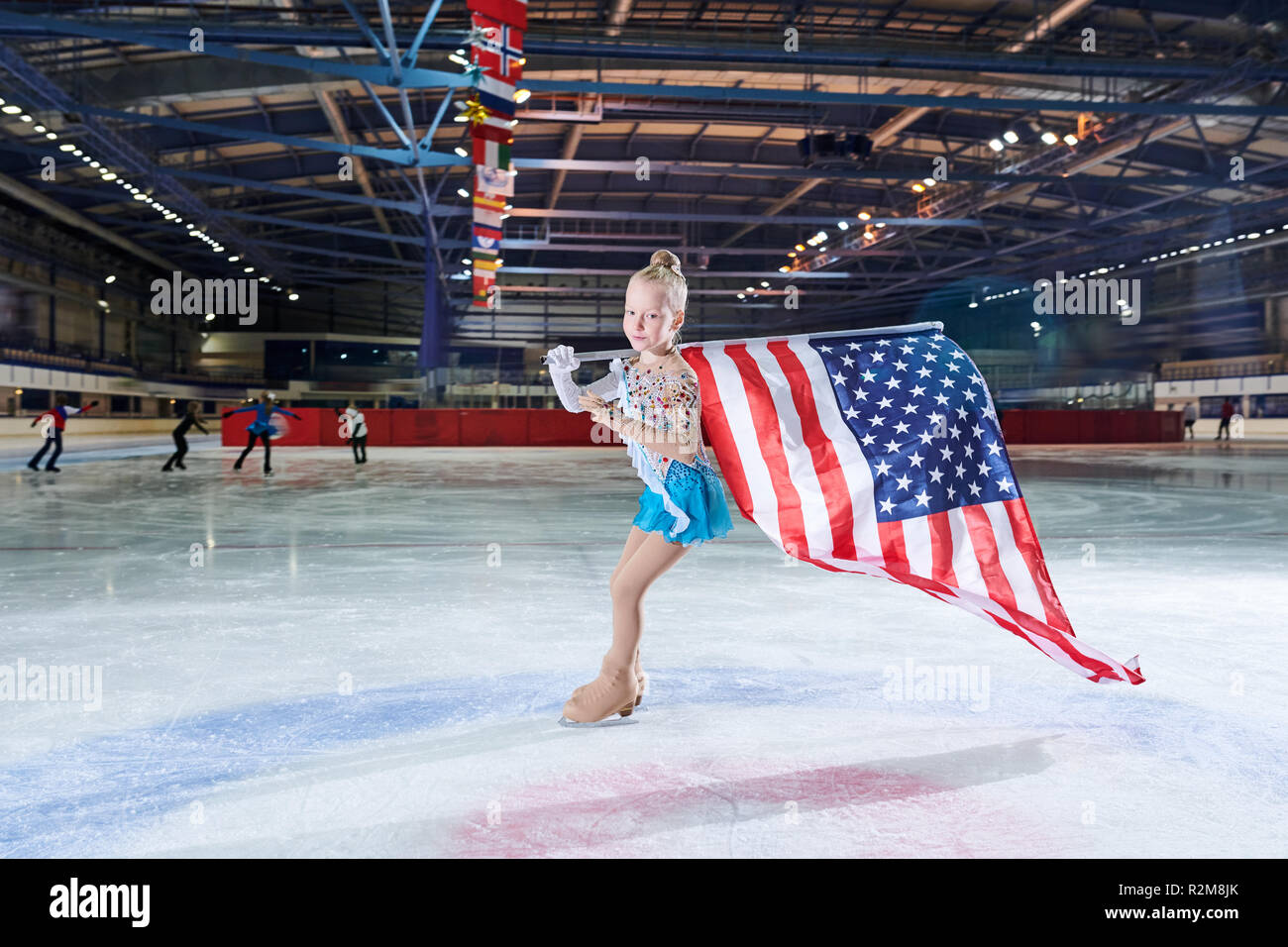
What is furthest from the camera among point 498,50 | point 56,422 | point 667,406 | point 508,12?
point 56,422

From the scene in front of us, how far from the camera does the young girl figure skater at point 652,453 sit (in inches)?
126

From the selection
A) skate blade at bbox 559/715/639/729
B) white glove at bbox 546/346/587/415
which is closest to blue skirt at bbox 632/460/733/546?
white glove at bbox 546/346/587/415

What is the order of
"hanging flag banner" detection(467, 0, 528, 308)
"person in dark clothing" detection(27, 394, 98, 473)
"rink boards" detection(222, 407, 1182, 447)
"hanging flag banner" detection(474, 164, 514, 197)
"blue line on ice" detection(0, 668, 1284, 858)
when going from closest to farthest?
"blue line on ice" detection(0, 668, 1284, 858) → "hanging flag banner" detection(467, 0, 528, 308) → "person in dark clothing" detection(27, 394, 98, 473) → "hanging flag banner" detection(474, 164, 514, 197) → "rink boards" detection(222, 407, 1182, 447)

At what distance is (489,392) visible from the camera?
32.8m

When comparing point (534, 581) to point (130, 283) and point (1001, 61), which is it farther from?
point (130, 283)

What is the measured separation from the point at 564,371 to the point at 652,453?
42 cm

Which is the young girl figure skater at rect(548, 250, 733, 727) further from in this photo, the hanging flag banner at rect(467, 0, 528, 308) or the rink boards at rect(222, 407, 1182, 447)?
the rink boards at rect(222, 407, 1182, 447)

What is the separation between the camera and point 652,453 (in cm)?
328

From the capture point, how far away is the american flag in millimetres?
3480

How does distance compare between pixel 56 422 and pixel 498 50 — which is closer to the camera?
pixel 498 50

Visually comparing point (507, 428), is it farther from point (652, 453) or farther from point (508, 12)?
point (652, 453)

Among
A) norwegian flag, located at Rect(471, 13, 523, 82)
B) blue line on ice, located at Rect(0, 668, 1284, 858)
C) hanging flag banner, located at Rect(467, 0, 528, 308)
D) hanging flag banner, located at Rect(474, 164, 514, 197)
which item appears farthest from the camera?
hanging flag banner, located at Rect(474, 164, 514, 197)

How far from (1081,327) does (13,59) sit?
41183 millimetres

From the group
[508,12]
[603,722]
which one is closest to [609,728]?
[603,722]
